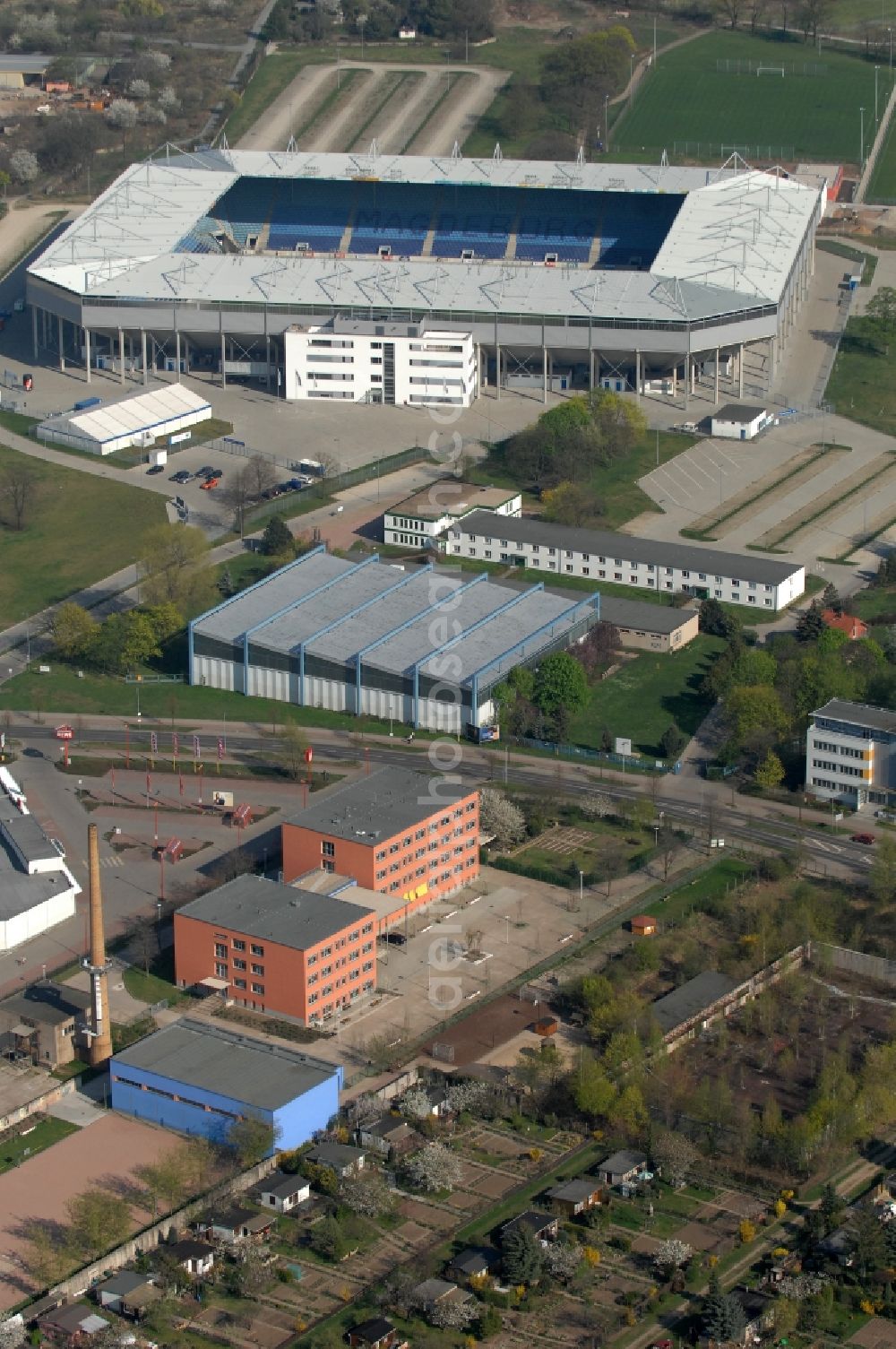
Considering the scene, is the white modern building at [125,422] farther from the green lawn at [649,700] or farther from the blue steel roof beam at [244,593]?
the green lawn at [649,700]

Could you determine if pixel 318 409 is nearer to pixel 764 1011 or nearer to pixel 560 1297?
pixel 764 1011

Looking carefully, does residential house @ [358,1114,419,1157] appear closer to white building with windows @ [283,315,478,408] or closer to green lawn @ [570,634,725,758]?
green lawn @ [570,634,725,758]

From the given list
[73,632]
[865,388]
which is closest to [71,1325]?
[73,632]

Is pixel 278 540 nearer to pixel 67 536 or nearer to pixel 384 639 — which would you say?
pixel 67 536

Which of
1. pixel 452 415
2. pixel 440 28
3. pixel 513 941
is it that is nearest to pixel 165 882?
pixel 513 941

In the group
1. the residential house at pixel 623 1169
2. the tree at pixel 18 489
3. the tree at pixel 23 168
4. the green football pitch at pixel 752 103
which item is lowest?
the residential house at pixel 623 1169

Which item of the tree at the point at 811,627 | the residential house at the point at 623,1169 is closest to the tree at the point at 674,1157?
the residential house at the point at 623,1169
